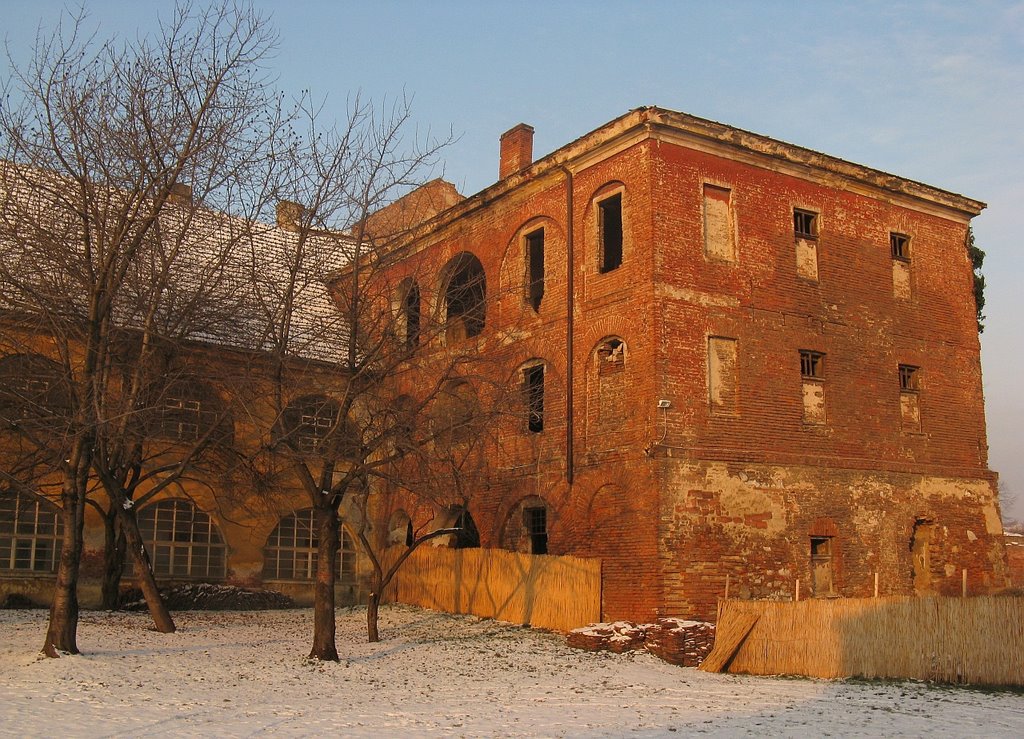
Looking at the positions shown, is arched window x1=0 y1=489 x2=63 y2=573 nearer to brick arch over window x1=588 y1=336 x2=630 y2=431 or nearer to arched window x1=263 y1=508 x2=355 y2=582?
arched window x1=263 y1=508 x2=355 y2=582

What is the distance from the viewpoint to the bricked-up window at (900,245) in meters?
24.5

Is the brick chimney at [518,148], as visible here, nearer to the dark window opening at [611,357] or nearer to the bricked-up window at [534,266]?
the bricked-up window at [534,266]

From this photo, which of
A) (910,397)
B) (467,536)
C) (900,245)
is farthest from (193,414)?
(900,245)

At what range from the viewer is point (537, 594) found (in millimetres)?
21422

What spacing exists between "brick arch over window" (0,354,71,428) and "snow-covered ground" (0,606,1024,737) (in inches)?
143

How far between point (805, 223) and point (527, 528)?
9.18 m

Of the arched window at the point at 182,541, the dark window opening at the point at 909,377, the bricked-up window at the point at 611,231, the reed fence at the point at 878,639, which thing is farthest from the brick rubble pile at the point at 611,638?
the arched window at the point at 182,541

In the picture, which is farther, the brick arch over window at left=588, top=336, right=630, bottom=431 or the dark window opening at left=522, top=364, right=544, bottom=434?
the dark window opening at left=522, top=364, right=544, bottom=434

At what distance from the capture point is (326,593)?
17.2 m

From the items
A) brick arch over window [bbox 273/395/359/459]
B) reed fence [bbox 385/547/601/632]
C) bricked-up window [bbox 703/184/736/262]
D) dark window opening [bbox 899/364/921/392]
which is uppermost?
bricked-up window [bbox 703/184/736/262]

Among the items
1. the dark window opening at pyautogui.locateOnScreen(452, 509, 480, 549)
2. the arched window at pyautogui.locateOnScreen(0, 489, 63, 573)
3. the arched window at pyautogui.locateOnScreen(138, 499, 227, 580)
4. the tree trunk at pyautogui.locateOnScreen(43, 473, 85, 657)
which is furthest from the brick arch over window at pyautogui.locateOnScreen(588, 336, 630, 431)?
the arched window at pyautogui.locateOnScreen(0, 489, 63, 573)

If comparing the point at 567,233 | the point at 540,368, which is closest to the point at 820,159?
the point at 567,233

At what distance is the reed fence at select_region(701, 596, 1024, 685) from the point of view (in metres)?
15.1

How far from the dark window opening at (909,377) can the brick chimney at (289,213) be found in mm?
14012
